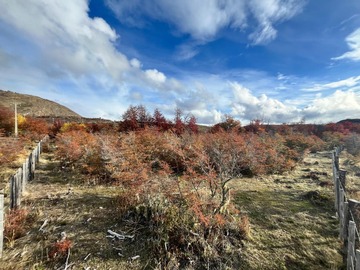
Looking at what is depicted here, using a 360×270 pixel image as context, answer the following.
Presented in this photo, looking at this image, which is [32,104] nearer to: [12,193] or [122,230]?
[12,193]

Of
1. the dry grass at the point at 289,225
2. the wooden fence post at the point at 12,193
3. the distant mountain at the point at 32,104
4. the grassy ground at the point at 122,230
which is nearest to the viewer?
the grassy ground at the point at 122,230

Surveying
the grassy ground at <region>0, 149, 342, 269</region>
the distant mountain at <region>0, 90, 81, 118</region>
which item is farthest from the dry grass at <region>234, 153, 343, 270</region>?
the distant mountain at <region>0, 90, 81, 118</region>

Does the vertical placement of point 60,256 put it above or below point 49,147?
below

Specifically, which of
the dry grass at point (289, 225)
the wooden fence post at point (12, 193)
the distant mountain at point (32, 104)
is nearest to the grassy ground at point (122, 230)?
the dry grass at point (289, 225)

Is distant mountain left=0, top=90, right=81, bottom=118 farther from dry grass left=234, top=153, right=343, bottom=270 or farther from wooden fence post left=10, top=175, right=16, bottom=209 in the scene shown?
dry grass left=234, top=153, right=343, bottom=270

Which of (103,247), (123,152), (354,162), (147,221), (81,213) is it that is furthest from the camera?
(354,162)

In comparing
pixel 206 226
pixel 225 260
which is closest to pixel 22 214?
pixel 206 226

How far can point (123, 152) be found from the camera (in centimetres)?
854

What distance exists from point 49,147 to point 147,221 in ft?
41.8

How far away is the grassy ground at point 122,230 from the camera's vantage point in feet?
12.8

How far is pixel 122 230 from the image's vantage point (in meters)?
4.72

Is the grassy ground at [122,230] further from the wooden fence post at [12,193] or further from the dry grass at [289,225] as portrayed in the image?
the wooden fence post at [12,193]

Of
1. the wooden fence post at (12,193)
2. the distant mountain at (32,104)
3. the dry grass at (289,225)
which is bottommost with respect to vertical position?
the dry grass at (289,225)

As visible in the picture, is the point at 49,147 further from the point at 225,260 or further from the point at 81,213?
the point at 225,260
